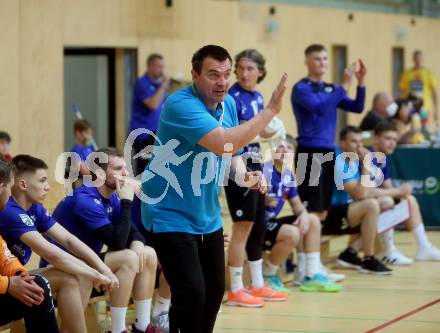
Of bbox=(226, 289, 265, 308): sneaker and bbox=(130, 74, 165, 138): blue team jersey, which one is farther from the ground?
bbox=(130, 74, 165, 138): blue team jersey

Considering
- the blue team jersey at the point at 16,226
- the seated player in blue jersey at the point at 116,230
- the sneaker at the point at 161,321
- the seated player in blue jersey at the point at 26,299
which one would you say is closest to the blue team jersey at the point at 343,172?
the sneaker at the point at 161,321

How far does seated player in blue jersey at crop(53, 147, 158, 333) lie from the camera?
618 centimetres

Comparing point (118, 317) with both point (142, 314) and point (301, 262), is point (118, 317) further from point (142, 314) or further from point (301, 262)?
point (301, 262)

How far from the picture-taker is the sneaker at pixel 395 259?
9.70 metres

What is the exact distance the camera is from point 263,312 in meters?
7.50

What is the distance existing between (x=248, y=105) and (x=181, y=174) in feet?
9.13

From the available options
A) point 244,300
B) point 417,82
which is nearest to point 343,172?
point 244,300

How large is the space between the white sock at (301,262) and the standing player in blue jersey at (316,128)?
1.31ft

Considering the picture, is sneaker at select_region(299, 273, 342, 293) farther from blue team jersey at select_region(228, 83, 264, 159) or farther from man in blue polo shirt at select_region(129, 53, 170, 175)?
man in blue polo shirt at select_region(129, 53, 170, 175)

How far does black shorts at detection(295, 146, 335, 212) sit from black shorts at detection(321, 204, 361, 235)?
26.5 inches

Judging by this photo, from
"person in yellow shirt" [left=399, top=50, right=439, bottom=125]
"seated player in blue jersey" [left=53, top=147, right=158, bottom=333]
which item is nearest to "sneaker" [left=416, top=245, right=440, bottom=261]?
"seated player in blue jersey" [left=53, top=147, right=158, bottom=333]

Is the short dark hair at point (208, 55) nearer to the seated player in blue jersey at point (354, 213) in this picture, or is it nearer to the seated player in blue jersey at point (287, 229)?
the seated player in blue jersey at point (287, 229)

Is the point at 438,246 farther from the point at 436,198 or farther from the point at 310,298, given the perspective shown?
the point at 310,298

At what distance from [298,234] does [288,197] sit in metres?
0.35
